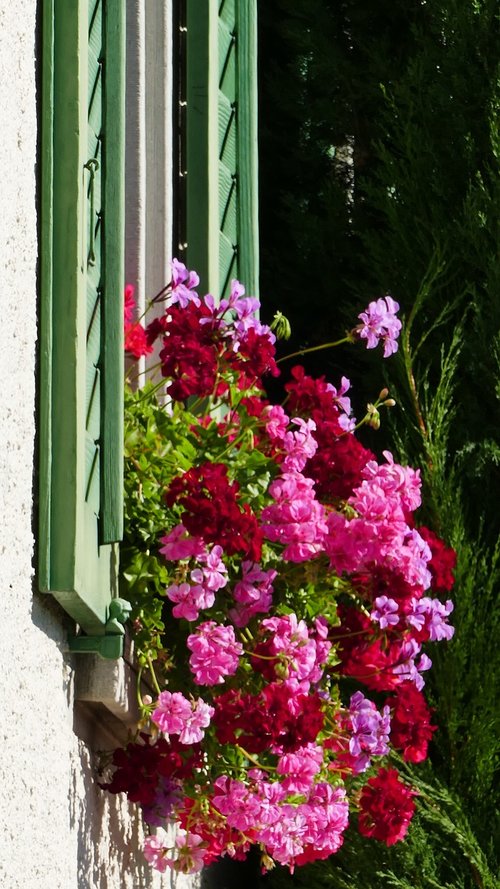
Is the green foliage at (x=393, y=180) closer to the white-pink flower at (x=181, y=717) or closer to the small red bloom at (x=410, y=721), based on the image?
the small red bloom at (x=410, y=721)

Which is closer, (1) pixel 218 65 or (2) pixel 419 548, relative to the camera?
(2) pixel 419 548

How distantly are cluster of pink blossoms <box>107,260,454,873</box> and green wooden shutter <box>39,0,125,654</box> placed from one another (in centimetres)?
20

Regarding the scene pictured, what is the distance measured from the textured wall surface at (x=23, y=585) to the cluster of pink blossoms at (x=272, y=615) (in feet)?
0.99

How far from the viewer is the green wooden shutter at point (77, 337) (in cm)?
244

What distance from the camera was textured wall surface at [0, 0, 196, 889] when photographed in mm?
2258

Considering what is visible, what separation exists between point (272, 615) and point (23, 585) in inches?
33.0

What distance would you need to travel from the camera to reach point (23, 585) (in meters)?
2.33

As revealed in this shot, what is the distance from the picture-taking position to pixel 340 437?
3.12 m

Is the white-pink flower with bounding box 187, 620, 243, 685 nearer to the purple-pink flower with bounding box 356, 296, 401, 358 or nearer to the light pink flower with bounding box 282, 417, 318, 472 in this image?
the light pink flower with bounding box 282, 417, 318, 472

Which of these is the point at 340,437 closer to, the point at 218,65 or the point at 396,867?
the point at 218,65

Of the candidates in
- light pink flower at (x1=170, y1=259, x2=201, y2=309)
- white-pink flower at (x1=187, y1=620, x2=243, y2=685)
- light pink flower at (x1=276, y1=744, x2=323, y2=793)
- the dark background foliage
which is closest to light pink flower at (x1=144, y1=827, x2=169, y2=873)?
light pink flower at (x1=276, y1=744, x2=323, y2=793)

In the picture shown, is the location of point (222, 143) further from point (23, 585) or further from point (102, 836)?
point (23, 585)

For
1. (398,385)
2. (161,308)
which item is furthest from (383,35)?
(161,308)

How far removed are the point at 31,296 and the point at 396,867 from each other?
7.82 feet
